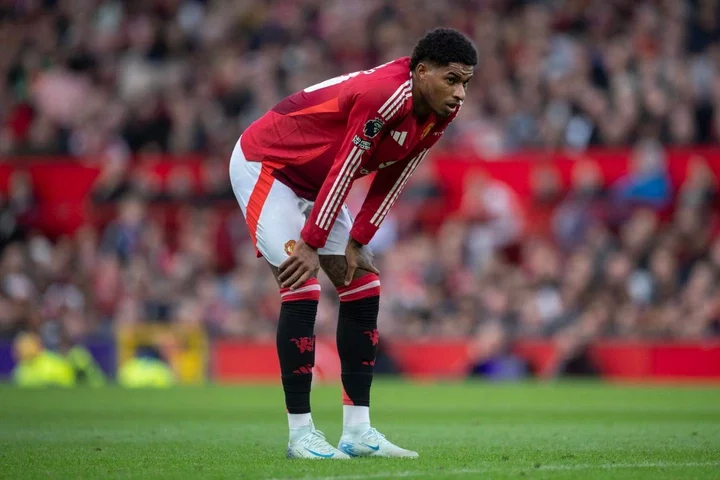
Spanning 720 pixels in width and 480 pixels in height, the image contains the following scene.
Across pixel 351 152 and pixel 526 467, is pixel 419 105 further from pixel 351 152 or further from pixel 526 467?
pixel 526 467

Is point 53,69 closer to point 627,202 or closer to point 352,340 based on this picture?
point 627,202

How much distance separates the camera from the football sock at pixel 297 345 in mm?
6535

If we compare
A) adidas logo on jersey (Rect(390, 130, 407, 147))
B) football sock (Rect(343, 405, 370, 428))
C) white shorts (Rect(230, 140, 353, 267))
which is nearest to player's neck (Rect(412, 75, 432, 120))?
adidas logo on jersey (Rect(390, 130, 407, 147))

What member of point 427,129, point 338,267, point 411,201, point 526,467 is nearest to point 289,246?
point 338,267

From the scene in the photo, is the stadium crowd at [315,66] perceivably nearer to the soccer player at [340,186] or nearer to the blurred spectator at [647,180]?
the blurred spectator at [647,180]

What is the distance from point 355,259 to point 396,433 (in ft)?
6.49

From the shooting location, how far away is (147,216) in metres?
19.1

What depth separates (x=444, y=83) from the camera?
20.6 feet

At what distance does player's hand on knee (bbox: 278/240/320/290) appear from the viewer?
640cm

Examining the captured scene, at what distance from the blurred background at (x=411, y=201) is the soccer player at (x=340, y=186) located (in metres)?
9.59

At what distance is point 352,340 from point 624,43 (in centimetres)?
1340

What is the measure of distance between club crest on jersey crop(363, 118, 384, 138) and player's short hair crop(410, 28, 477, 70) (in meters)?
0.41

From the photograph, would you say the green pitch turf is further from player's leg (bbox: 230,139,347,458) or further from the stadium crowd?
the stadium crowd

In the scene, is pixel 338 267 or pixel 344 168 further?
pixel 338 267
